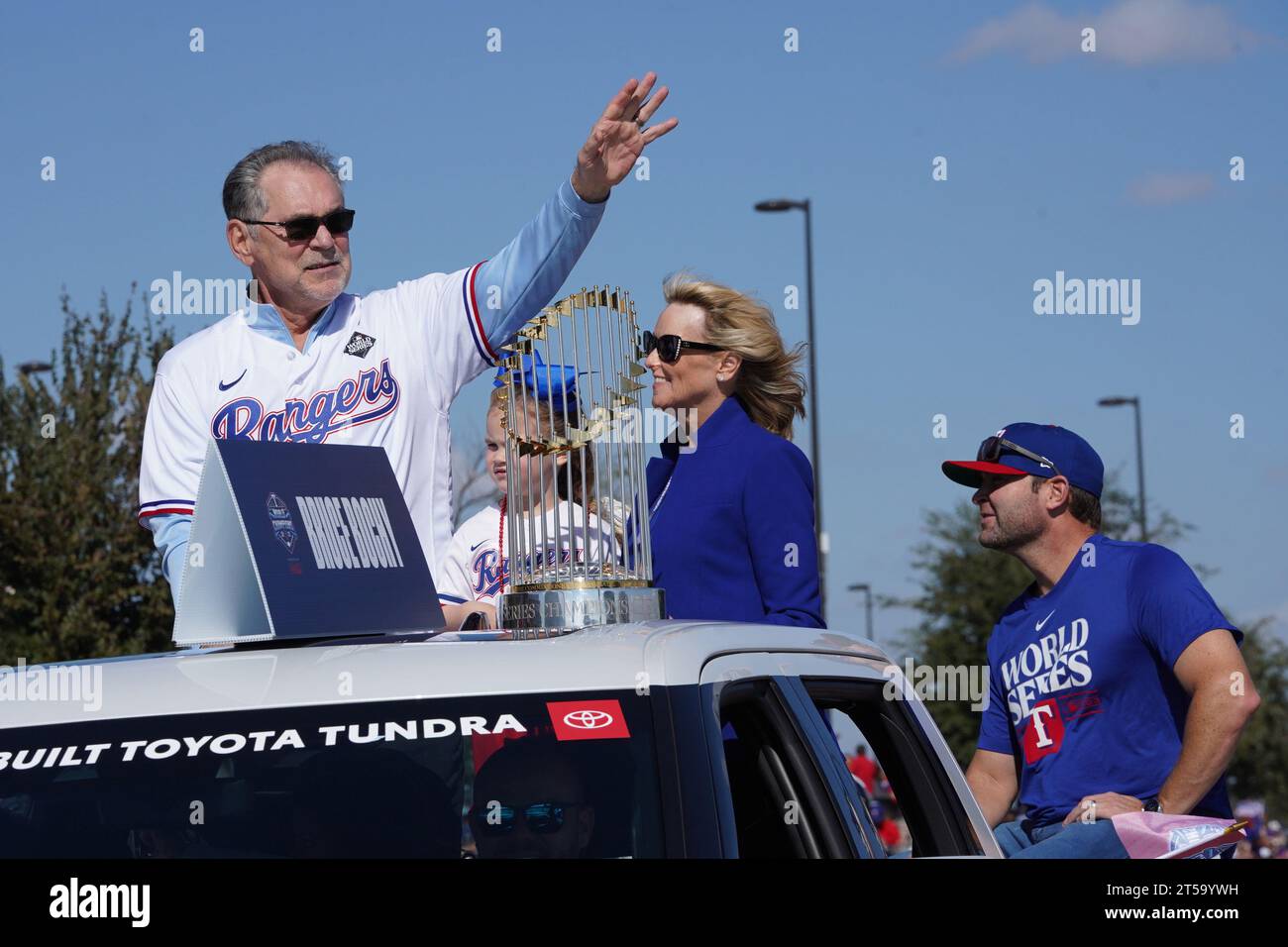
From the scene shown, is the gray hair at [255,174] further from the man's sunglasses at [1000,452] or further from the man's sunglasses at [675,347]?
the man's sunglasses at [1000,452]

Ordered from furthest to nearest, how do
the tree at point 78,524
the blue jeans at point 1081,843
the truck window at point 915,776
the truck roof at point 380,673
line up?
the tree at point 78,524
the blue jeans at point 1081,843
the truck window at point 915,776
the truck roof at point 380,673

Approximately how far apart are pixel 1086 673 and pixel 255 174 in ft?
8.88

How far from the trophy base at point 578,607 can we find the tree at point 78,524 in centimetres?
1782

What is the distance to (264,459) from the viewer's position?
3.39 meters

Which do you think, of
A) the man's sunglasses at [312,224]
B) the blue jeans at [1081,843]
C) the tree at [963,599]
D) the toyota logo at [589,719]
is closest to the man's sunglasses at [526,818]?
the toyota logo at [589,719]

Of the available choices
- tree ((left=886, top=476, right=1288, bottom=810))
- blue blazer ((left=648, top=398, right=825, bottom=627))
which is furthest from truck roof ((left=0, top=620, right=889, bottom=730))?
tree ((left=886, top=476, right=1288, bottom=810))

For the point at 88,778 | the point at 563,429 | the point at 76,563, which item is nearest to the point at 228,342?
the point at 563,429

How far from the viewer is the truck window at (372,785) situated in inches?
107

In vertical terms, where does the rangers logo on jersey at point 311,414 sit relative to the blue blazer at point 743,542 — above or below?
above

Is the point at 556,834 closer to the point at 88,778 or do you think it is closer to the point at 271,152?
the point at 88,778

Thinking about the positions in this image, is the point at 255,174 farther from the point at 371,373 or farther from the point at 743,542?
the point at 743,542

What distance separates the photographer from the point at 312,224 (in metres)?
4.90
